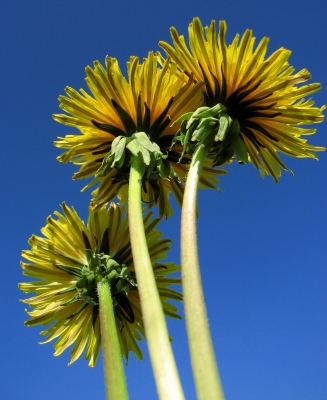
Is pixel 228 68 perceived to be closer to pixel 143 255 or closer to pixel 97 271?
pixel 143 255

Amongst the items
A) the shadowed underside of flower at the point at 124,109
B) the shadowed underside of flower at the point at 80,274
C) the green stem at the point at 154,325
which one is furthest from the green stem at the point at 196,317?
the shadowed underside of flower at the point at 80,274

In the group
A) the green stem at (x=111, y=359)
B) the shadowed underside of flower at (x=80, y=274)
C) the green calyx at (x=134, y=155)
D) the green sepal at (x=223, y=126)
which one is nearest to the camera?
the green stem at (x=111, y=359)

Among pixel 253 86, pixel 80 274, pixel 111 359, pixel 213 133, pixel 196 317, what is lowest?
pixel 196 317

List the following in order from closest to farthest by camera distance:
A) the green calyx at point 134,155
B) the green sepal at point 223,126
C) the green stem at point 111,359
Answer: the green stem at point 111,359 < the green sepal at point 223,126 < the green calyx at point 134,155

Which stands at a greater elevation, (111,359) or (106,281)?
(106,281)

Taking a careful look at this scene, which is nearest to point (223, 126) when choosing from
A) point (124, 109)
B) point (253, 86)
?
point (253, 86)

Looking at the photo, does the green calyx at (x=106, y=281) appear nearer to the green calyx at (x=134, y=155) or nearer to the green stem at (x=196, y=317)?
the green calyx at (x=134, y=155)

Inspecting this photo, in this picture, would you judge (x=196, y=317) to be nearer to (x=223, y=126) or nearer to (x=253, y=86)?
(x=223, y=126)
